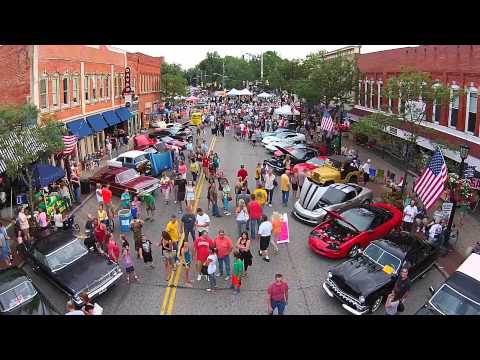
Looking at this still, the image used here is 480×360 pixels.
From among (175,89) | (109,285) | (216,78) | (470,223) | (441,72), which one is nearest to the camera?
(109,285)

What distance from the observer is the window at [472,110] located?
1970cm

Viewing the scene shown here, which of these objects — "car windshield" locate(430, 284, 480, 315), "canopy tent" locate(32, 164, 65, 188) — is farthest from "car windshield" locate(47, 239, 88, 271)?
"car windshield" locate(430, 284, 480, 315)

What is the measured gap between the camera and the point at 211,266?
11.2 m

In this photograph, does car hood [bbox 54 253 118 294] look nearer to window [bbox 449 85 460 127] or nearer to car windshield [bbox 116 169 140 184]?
car windshield [bbox 116 169 140 184]

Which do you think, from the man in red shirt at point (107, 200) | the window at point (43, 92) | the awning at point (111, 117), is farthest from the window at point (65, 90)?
the man in red shirt at point (107, 200)

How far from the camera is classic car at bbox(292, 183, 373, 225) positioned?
16547mm

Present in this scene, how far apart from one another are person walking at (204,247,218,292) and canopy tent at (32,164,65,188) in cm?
959

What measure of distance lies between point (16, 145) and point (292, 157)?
52.0 feet

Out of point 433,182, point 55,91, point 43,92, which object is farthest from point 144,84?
point 433,182

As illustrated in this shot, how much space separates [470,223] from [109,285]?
1330cm

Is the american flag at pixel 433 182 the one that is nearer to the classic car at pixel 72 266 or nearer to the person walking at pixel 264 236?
the person walking at pixel 264 236

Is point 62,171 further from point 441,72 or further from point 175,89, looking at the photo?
point 175,89
